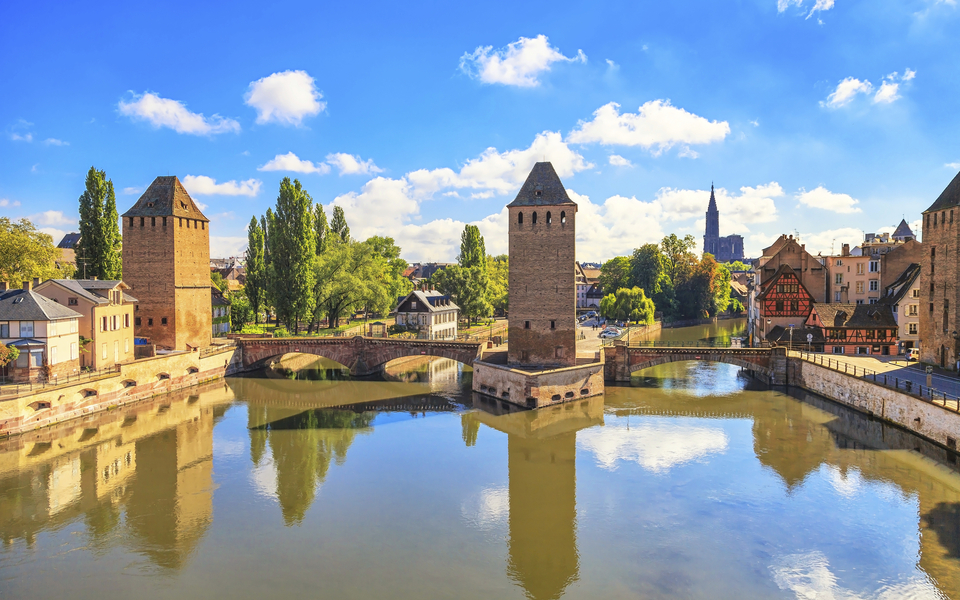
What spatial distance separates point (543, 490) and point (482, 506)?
9.68ft

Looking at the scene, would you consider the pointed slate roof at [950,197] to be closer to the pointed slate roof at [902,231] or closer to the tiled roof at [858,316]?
the tiled roof at [858,316]

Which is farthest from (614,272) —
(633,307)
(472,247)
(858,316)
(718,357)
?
(718,357)

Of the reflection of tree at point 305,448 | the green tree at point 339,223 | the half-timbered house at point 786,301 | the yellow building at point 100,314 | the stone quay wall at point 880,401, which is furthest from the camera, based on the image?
the green tree at point 339,223

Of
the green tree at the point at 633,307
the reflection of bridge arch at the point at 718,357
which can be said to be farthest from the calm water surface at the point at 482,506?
the green tree at the point at 633,307

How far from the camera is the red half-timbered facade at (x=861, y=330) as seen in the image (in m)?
43.1

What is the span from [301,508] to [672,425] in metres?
19.6

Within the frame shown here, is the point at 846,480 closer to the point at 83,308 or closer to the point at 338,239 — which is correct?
the point at 83,308

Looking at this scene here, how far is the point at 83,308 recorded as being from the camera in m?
35.8

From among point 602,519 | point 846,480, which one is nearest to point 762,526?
point 602,519

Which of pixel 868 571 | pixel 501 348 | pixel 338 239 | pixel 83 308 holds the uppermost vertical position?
pixel 338 239

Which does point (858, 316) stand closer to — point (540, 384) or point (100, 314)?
point (540, 384)

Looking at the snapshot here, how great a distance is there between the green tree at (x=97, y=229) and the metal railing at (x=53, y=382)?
45.5 feet

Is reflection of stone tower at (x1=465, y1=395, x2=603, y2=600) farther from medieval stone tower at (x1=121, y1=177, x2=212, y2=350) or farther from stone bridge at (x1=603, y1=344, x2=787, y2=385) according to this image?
medieval stone tower at (x1=121, y1=177, x2=212, y2=350)

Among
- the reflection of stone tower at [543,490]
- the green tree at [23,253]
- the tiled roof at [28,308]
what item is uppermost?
the green tree at [23,253]
